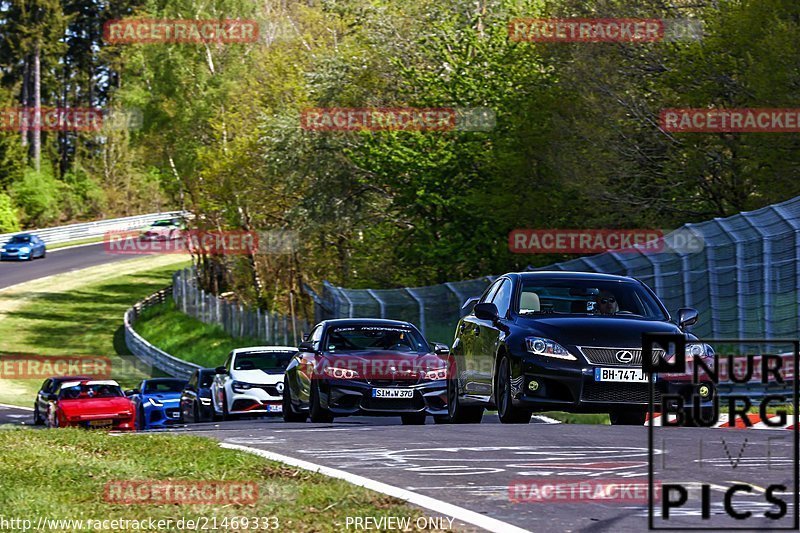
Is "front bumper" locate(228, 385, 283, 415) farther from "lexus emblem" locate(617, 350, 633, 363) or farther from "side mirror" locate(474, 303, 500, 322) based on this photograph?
"lexus emblem" locate(617, 350, 633, 363)

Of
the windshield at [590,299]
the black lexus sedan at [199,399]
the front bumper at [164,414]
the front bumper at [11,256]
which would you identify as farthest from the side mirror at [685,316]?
the front bumper at [11,256]

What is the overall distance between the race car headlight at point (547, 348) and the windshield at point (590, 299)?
82 cm

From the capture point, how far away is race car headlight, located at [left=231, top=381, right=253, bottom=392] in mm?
24531

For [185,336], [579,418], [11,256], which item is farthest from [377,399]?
[11,256]

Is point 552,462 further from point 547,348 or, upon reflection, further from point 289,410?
point 289,410

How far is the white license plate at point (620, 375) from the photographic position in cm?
1400

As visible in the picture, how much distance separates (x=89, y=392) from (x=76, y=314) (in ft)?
154

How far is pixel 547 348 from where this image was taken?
46.7ft

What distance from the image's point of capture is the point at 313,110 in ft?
168

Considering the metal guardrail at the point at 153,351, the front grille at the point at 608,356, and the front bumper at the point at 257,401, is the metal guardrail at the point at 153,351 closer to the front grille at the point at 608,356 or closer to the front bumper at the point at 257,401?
the front bumper at the point at 257,401

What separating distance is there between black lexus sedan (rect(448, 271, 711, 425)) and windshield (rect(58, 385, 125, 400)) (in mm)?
14520

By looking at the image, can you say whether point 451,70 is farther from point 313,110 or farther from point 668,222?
point 668,222

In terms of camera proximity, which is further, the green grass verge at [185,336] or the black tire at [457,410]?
the green grass verge at [185,336]

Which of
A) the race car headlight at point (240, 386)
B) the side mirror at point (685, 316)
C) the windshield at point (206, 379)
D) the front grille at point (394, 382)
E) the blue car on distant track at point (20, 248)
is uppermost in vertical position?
the blue car on distant track at point (20, 248)
